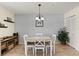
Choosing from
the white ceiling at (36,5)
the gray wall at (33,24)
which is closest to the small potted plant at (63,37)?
the gray wall at (33,24)

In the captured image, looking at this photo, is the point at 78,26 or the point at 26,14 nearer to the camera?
the point at 78,26

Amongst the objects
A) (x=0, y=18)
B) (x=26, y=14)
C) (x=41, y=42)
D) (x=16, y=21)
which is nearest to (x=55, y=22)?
(x=26, y=14)

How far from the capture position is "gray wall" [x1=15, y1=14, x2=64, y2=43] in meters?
9.87

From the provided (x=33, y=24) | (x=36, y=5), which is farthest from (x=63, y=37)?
(x=36, y=5)

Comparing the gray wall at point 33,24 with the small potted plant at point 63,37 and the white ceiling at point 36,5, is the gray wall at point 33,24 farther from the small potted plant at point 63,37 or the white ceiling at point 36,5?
the white ceiling at point 36,5

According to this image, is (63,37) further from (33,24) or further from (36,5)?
(36,5)

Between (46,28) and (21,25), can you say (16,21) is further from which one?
(46,28)

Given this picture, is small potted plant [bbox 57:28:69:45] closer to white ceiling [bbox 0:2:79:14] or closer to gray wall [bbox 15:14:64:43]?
gray wall [bbox 15:14:64:43]

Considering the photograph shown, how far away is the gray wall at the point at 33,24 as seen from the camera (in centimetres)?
987

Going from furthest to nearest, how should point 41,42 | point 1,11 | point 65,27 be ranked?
1. point 65,27
2. point 1,11
3. point 41,42

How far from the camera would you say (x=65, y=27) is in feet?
31.1

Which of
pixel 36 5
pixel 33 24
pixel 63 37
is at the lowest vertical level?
pixel 63 37

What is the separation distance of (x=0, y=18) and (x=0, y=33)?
0.74 m

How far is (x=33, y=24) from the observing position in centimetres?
991
